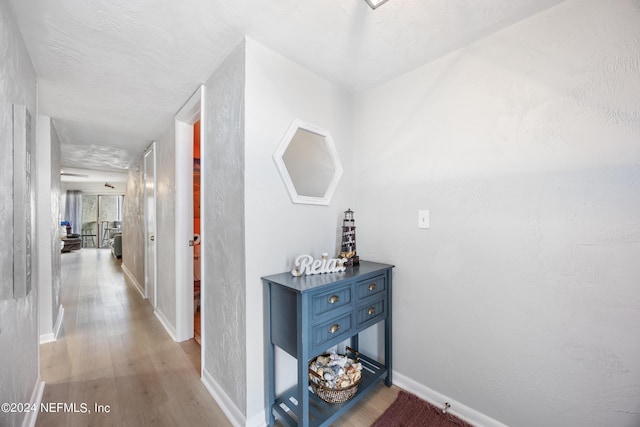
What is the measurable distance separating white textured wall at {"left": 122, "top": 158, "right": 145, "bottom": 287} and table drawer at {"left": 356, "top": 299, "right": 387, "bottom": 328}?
3.64 m

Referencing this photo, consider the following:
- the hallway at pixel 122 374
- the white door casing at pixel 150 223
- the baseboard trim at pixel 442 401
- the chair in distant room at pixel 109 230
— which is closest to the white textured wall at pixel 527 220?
the baseboard trim at pixel 442 401

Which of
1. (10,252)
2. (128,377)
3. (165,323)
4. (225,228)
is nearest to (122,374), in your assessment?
(128,377)

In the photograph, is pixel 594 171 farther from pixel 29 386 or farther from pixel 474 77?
pixel 29 386

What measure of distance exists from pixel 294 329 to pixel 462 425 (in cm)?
109

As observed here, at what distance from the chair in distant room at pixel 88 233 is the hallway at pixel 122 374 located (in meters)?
8.77

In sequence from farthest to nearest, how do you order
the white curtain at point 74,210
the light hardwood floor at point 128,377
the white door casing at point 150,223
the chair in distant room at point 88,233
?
the chair in distant room at point 88,233 → the white curtain at point 74,210 → the white door casing at point 150,223 → the light hardwood floor at point 128,377

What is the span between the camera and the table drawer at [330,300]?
1.34 meters

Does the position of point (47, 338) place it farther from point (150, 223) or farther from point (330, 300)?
point (330, 300)

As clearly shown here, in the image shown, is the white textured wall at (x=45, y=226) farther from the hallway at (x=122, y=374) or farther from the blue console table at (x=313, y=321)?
the blue console table at (x=313, y=321)

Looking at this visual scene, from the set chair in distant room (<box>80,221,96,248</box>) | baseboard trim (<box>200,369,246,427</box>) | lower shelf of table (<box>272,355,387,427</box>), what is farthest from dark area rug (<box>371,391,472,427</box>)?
chair in distant room (<box>80,221,96,248</box>)

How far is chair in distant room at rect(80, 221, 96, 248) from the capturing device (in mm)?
10078

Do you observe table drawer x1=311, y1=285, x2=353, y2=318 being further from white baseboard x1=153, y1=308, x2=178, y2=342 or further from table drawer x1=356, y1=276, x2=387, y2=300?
white baseboard x1=153, y1=308, x2=178, y2=342

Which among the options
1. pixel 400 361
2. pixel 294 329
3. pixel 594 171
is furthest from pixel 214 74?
pixel 400 361

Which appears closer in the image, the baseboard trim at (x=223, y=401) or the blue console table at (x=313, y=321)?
the blue console table at (x=313, y=321)
